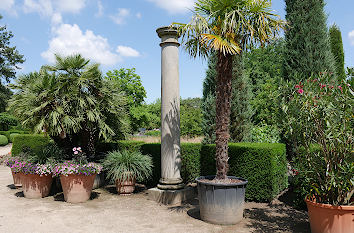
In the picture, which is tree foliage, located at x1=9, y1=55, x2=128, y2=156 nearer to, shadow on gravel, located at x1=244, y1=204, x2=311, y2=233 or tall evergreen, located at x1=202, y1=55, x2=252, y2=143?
tall evergreen, located at x1=202, y1=55, x2=252, y2=143

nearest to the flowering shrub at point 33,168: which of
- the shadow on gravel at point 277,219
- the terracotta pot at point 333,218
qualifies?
the shadow on gravel at point 277,219

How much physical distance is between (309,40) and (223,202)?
24.9ft

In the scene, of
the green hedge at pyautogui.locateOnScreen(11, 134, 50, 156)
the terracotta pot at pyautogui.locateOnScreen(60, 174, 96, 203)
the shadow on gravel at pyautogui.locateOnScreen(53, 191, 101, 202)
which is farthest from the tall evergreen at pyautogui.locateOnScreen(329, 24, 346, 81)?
the green hedge at pyautogui.locateOnScreen(11, 134, 50, 156)

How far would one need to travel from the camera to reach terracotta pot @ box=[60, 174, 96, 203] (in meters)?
5.88

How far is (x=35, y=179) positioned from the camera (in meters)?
6.28

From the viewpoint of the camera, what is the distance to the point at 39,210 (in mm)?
5359

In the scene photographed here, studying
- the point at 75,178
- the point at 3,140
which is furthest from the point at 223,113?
the point at 3,140

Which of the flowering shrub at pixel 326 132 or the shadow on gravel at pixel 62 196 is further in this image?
the shadow on gravel at pixel 62 196

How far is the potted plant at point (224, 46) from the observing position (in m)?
4.50

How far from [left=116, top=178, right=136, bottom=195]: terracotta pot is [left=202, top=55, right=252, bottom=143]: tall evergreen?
313 centimetres

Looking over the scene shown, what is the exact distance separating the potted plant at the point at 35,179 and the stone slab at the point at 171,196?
7.83 feet

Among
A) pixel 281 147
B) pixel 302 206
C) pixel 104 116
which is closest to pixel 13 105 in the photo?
pixel 104 116

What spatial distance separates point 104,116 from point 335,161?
5411 millimetres

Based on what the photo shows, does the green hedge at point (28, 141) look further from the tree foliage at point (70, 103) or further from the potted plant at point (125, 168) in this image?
the potted plant at point (125, 168)
